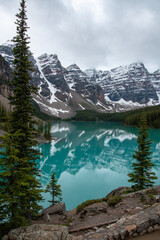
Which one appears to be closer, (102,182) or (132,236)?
(132,236)

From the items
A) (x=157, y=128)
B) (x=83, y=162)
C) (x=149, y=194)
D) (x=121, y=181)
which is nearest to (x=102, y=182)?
(x=121, y=181)

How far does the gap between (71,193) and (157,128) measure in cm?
11089

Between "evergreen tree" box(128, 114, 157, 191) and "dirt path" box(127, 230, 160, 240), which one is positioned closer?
"dirt path" box(127, 230, 160, 240)

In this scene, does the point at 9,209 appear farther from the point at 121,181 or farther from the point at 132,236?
the point at 121,181

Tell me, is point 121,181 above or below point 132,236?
below

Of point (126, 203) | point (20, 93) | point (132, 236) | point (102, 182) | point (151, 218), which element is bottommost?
point (102, 182)

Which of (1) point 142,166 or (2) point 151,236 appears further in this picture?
(1) point 142,166

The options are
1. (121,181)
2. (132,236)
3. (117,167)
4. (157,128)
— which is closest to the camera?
(132,236)

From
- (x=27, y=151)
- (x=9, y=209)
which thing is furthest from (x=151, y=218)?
(x=27, y=151)

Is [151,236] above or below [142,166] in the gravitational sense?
below

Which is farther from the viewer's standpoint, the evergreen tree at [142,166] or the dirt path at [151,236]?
the evergreen tree at [142,166]

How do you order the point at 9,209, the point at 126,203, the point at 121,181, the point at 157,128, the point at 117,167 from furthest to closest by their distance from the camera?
1. the point at 157,128
2. the point at 117,167
3. the point at 121,181
4. the point at 126,203
5. the point at 9,209

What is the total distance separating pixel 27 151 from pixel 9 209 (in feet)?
16.2

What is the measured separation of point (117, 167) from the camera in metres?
39.6
